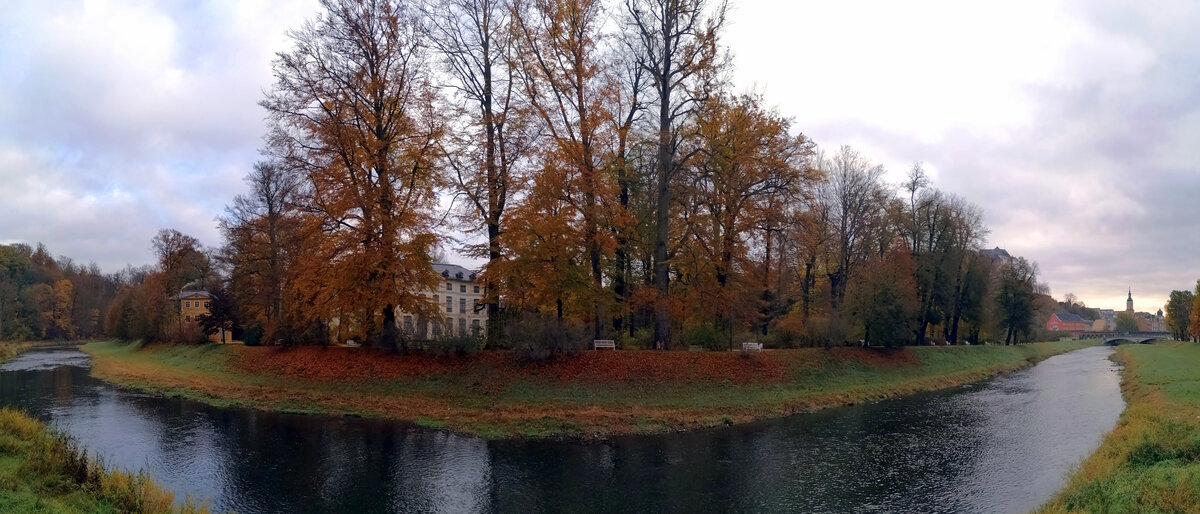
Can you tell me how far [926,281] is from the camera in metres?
47.9

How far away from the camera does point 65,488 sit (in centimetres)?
1120

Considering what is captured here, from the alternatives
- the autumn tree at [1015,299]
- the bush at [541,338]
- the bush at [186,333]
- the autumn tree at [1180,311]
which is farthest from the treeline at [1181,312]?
the bush at [186,333]

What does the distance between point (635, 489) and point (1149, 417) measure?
52.4 ft

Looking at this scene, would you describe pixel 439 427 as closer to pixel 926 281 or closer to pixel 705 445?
pixel 705 445

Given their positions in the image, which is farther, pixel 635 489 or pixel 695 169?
pixel 695 169

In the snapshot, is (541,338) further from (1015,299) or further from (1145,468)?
(1015,299)

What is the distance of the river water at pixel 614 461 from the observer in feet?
45.9

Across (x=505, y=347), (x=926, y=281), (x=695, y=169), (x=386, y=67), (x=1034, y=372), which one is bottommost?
(x=1034, y=372)

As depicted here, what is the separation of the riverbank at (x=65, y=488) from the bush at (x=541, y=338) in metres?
13.8

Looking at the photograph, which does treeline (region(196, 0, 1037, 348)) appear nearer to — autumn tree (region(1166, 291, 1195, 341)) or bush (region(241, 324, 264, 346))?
bush (region(241, 324, 264, 346))

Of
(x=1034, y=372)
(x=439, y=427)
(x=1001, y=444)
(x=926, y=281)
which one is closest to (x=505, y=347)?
(x=439, y=427)

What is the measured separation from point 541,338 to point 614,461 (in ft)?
29.1

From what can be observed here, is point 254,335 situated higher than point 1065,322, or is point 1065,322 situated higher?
point 254,335

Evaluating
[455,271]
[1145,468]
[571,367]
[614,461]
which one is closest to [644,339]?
[571,367]
